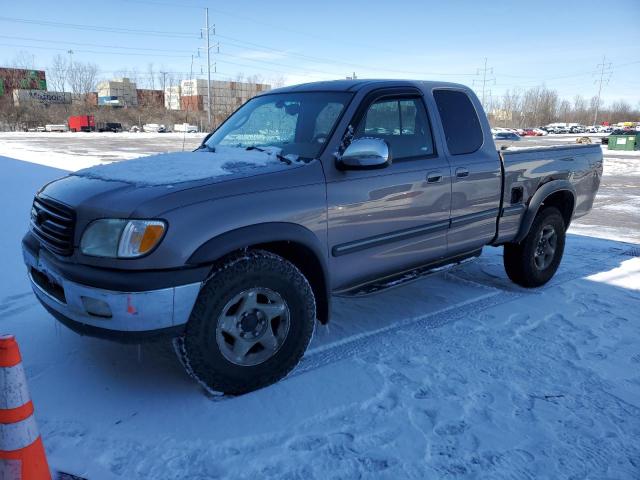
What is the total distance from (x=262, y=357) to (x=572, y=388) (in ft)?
6.34

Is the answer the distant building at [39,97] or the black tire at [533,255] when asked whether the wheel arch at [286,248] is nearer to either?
the black tire at [533,255]

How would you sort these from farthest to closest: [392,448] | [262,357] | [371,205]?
[371,205] < [262,357] < [392,448]

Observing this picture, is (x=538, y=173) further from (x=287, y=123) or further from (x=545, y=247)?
(x=287, y=123)

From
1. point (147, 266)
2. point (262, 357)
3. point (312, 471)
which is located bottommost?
point (312, 471)

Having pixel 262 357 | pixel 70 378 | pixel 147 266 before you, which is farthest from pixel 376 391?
pixel 70 378

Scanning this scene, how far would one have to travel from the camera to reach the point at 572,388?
3.08m

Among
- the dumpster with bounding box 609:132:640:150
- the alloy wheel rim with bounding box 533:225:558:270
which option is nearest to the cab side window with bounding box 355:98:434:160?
the alloy wheel rim with bounding box 533:225:558:270

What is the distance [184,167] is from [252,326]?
1.10 m

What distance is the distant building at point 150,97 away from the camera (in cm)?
9831

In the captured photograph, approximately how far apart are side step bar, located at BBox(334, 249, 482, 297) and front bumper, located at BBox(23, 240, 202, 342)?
122 cm

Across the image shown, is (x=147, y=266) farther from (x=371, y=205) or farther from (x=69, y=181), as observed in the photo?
(x=371, y=205)

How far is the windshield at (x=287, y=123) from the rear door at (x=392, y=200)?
227 mm

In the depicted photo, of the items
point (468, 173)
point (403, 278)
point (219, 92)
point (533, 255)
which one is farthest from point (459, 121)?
point (219, 92)

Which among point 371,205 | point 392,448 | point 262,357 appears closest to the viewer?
point 392,448
